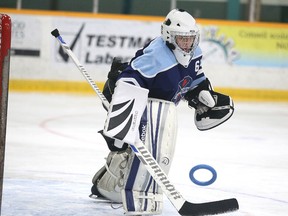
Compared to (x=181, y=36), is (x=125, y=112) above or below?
below

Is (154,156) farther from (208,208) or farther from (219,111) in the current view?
(219,111)

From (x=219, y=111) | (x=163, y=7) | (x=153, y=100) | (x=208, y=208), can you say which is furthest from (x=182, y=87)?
(x=163, y=7)

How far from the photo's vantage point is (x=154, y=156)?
3869mm

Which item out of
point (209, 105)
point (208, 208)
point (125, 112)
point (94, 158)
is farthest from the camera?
point (94, 158)

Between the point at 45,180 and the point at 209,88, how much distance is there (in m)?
1.32

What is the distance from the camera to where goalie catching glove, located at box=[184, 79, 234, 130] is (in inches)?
170

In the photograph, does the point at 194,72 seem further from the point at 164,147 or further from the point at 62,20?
the point at 62,20

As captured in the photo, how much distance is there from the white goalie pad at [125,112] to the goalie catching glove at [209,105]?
598 millimetres

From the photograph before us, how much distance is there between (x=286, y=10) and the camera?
1284cm

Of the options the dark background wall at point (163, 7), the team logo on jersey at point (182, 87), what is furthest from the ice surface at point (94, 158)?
the dark background wall at point (163, 7)

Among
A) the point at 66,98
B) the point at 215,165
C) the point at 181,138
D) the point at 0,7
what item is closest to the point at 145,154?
the point at 215,165

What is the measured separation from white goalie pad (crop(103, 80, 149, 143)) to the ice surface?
2.19ft

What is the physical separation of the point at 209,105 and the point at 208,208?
26.4 inches

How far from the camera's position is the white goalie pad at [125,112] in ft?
12.1
